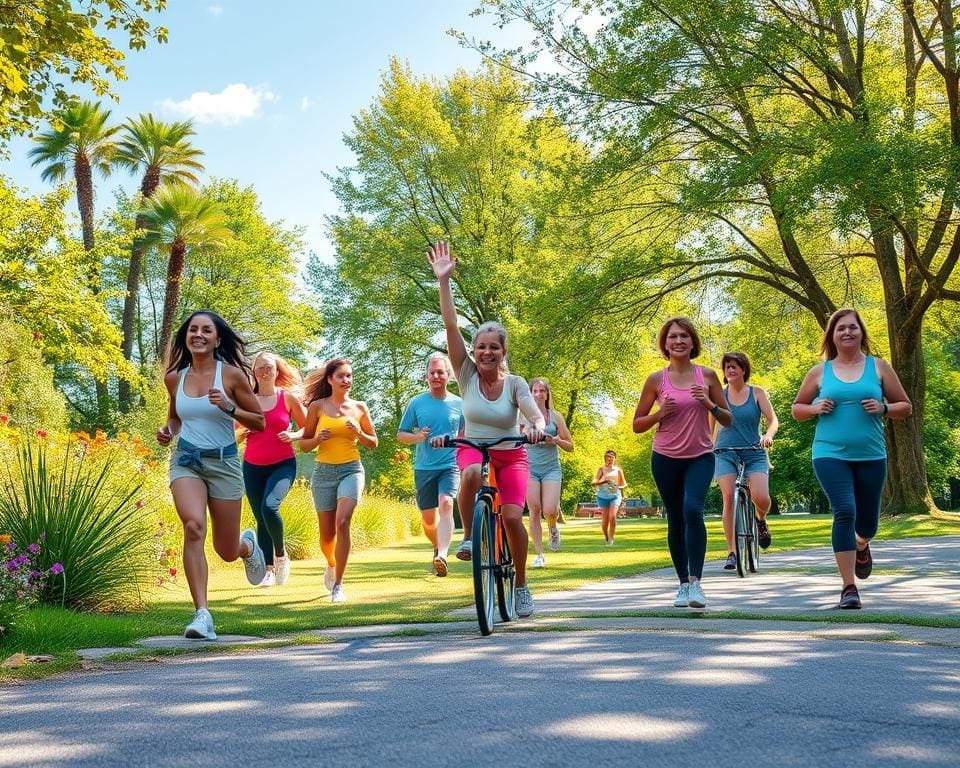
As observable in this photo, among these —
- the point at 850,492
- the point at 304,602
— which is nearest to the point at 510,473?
the point at 850,492

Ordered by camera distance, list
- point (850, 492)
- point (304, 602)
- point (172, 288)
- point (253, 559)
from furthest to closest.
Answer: point (172, 288) < point (304, 602) < point (253, 559) < point (850, 492)

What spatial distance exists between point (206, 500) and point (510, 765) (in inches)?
165

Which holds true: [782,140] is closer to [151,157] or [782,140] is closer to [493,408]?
[493,408]

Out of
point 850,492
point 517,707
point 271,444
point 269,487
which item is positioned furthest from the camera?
point 271,444

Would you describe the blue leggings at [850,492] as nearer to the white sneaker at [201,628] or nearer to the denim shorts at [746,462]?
the denim shorts at [746,462]

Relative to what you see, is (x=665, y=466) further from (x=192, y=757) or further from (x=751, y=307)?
(x=751, y=307)

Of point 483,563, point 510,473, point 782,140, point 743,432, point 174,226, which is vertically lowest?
point 483,563

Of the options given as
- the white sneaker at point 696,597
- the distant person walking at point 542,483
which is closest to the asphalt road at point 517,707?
the white sneaker at point 696,597

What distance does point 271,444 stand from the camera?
10.1 metres

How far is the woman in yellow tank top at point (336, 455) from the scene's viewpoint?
9.28 meters

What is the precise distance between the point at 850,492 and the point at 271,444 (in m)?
5.29

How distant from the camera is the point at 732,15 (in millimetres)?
20125

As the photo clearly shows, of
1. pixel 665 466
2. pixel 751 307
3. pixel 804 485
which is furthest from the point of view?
pixel 804 485

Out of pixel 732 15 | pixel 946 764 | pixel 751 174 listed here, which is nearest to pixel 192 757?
pixel 946 764
